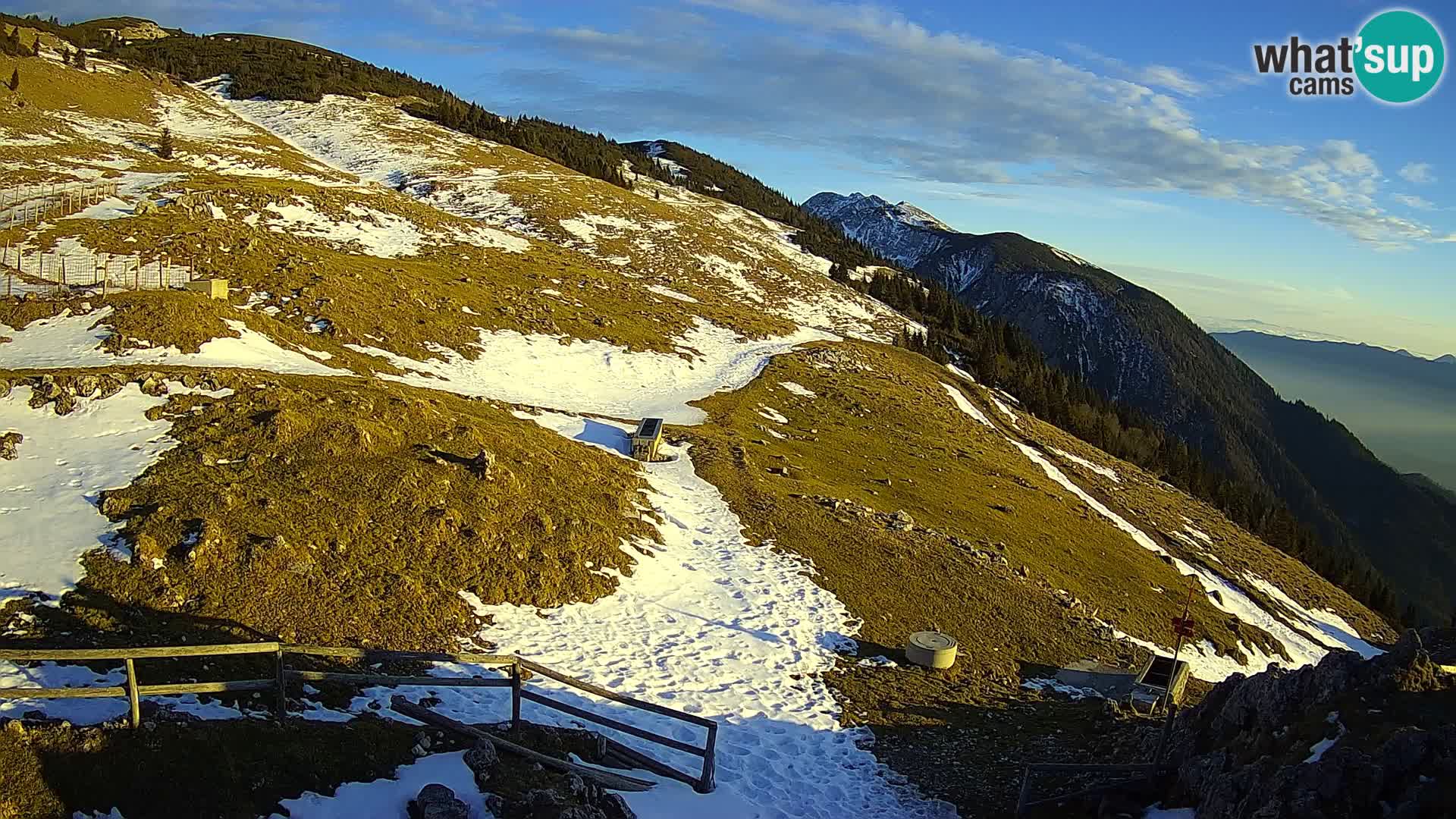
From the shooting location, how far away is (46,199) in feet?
161

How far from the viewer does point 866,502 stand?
36.4 meters

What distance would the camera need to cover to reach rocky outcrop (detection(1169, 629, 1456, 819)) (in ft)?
33.6

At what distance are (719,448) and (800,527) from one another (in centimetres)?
826

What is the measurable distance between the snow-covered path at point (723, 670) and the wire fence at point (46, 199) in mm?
41291

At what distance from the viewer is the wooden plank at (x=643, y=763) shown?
46.4ft

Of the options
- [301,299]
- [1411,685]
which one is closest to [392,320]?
[301,299]

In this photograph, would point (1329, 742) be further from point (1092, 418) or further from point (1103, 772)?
point (1092, 418)

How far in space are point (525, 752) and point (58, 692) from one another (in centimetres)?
591

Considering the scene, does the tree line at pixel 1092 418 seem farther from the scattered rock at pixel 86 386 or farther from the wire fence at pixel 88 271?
the scattered rock at pixel 86 386

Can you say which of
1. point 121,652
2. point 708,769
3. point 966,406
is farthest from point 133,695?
point 966,406

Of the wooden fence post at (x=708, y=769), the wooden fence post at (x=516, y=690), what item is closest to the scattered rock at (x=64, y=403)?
the wooden fence post at (x=516, y=690)

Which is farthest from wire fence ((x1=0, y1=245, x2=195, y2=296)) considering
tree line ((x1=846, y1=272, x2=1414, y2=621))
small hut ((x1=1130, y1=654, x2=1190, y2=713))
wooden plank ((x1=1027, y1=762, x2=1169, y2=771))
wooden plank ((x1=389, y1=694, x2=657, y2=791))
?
tree line ((x1=846, y1=272, x2=1414, y2=621))

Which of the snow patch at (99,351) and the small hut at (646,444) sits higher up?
the snow patch at (99,351)

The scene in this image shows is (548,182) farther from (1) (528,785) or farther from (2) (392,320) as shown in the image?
(1) (528,785)
